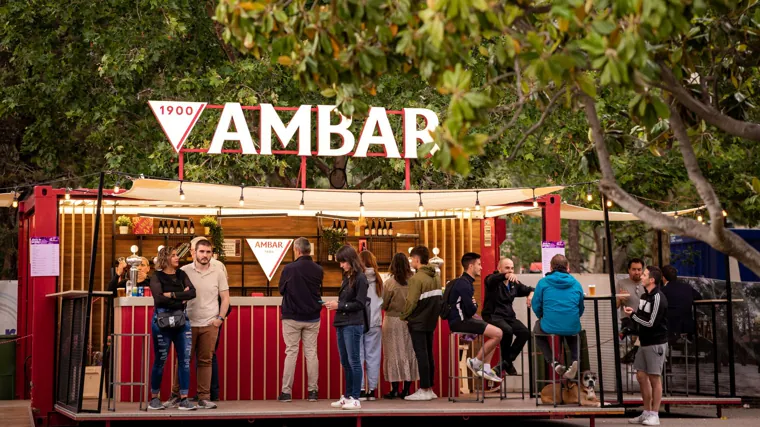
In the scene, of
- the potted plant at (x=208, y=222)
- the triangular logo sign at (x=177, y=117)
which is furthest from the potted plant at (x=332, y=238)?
the triangular logo sign at (x=177, y=117)

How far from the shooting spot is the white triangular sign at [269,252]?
17.2 meters

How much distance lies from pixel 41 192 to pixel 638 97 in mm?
8289

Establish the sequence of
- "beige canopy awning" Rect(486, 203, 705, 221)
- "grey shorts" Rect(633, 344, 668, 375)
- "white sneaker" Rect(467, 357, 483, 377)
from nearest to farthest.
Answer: "grey shorts" Rect(633, 344, 668, 375), "white sneaker" Rect(467, 357, 483, 377), "beige canopy awning" Rect(486, 203, 705, 221)

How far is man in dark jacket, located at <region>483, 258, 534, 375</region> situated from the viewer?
1236 centimetres

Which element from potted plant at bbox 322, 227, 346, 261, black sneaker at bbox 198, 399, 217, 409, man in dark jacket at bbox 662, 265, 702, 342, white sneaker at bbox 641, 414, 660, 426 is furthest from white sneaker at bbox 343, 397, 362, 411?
potted plant at bbox 322, 227, 346, 261

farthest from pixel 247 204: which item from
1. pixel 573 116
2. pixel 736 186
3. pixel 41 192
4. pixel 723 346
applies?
pixel 736 186

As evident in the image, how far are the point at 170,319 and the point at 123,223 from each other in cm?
574

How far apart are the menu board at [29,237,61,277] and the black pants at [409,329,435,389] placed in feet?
13.4

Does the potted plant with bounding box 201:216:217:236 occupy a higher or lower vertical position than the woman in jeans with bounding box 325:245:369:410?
higher

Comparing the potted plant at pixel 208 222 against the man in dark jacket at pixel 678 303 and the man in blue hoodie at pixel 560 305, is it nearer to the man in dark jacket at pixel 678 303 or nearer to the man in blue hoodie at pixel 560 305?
the man in blue hoodie at pixel 560 305

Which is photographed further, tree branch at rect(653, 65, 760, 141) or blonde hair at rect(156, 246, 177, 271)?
blonde hair at rect(156, 246, 177, 271)

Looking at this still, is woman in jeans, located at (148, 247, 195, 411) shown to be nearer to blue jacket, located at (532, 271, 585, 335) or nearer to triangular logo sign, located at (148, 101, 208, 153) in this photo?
blue jacket, located at (532, 271, 585, 335)

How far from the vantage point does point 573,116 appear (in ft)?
68.9

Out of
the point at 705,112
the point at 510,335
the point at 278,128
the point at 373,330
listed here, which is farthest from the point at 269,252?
the point at 705,112
